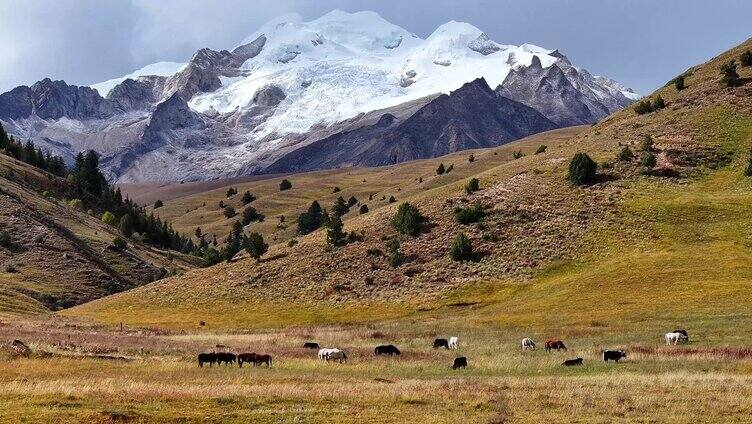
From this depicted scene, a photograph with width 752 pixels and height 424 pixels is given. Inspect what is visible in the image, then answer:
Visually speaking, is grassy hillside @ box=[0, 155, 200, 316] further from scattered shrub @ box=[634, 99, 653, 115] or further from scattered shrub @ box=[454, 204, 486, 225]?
scattered shrub @ box=[634, 99, 653, 115]

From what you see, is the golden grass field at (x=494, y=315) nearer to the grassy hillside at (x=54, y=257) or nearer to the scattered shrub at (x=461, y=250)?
the scattered shrub at (x=461, y=250)

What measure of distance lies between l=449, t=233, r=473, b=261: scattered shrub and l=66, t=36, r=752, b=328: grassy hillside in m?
1.32

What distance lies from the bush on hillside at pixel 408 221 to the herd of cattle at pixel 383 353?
48.2 m

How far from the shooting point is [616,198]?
329 feet

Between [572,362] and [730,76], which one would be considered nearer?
[572,362]

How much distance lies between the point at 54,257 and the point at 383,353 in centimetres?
9605

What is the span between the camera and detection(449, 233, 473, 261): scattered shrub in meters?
91.9

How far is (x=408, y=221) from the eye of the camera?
4063 inches

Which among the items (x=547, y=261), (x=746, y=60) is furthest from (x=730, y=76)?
(x=547, y=261)

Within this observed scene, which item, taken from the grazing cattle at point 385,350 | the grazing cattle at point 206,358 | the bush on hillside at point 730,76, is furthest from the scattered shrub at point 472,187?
the grazing cattle at point 206,358

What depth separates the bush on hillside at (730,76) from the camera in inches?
5394

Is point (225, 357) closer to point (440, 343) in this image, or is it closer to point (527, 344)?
point (440, 343)

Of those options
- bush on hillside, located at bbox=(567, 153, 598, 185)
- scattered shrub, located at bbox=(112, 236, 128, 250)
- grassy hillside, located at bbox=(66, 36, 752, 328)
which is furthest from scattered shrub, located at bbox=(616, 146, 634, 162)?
scattered shrub, located at bbox=(112, 236, 128, 250)

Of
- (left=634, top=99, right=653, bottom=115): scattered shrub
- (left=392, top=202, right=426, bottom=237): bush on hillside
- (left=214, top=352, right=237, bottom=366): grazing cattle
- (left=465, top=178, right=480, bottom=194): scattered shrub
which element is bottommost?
(left=214, top=352, right=237, bottom=366): grazing cattle
